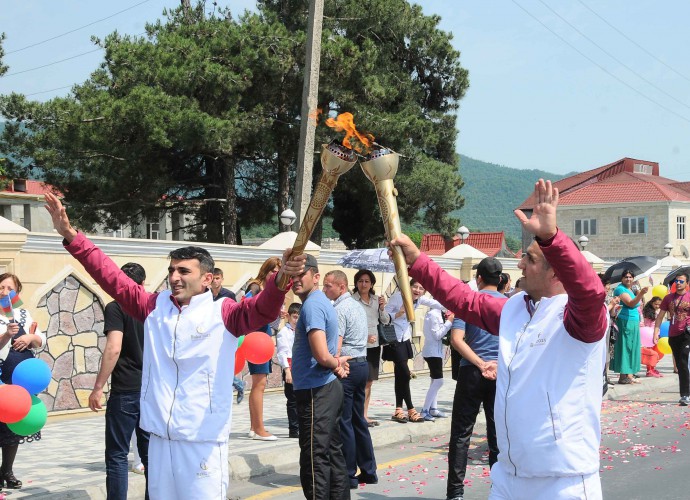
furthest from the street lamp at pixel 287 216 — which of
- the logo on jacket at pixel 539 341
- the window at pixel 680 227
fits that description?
the window at pixel 680 227

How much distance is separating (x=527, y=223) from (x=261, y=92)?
76.9ft

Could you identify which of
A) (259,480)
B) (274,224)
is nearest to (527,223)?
(259,480)

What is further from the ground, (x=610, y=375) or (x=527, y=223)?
(x=527, y=223)

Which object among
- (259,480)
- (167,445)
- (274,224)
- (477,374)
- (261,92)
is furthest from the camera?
(274,224)

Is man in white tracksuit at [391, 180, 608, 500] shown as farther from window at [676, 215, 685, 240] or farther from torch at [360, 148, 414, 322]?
window at [676, 215, 685, 240]

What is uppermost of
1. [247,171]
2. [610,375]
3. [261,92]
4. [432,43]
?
[432,43]

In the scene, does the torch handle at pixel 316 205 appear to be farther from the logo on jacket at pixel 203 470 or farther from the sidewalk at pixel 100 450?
the sidewalk at pixel 100 450

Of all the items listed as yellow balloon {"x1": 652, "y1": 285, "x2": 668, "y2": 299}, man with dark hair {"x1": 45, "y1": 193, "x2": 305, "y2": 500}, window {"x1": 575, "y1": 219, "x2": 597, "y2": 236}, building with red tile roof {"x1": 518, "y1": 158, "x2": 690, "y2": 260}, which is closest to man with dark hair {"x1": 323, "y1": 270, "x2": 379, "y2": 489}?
man with dark hair {"x1": 45, "y1": 193, "x2": 305, "y2": 500}

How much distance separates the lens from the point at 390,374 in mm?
17109

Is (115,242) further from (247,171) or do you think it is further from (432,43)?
(432,43)

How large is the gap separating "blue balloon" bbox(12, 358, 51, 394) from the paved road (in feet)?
6.06

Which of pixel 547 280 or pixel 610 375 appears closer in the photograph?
pixel 547 280

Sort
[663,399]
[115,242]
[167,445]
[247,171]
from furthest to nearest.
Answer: [247,171]
[663,399]
[115,242]
[167,445]

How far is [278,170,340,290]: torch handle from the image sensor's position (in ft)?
13.2
